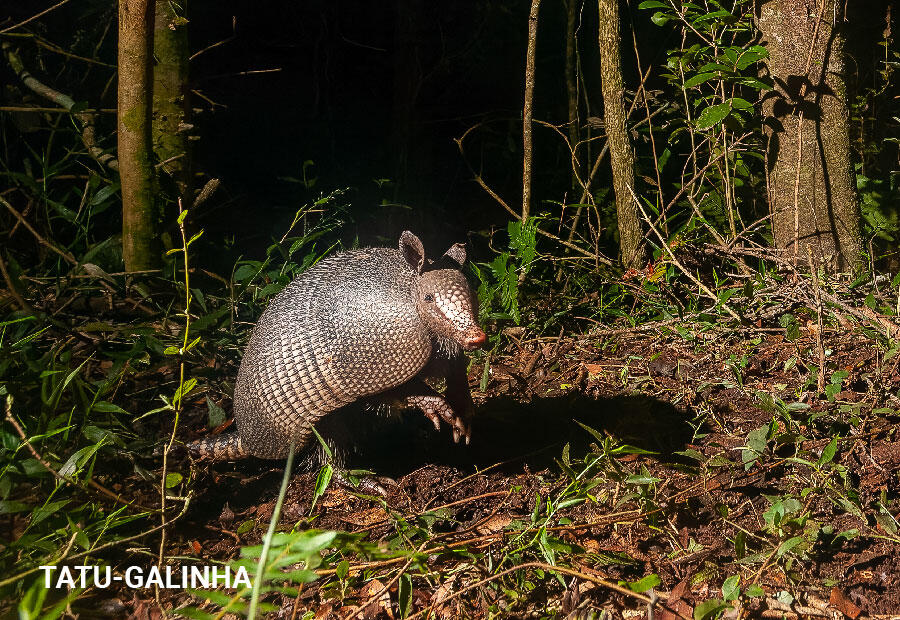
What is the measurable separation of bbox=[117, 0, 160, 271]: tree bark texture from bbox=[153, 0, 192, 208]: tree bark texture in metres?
0.18

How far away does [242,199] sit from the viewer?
6059 mm

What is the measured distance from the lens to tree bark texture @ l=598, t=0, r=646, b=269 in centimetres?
454

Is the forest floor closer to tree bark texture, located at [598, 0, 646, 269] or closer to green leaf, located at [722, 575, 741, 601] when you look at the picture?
green leaf, located at [722, 575, 741, 601]

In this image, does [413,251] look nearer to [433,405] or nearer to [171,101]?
[433,405]

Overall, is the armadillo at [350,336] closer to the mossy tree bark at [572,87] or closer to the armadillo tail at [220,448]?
the armadillo tail at [220,448]

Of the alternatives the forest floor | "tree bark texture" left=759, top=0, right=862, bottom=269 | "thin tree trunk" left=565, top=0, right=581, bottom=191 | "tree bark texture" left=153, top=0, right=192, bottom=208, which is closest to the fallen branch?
"tree bark texture" left=153, top=0, right=192, bottom=208

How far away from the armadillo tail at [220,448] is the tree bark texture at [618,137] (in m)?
2.73

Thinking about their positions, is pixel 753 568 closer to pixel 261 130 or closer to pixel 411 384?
pixel 411 384

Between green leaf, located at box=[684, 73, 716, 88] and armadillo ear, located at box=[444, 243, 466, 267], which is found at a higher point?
green leaf, located at box=[684, 73, 716, 88]

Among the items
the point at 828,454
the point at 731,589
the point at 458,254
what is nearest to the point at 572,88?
the point at 458,254

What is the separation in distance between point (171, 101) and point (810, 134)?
12.8ft

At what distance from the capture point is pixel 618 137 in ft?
15.5

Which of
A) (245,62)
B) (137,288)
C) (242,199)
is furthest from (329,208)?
(137,288)

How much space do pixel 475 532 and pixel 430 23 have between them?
4510 millimetres
